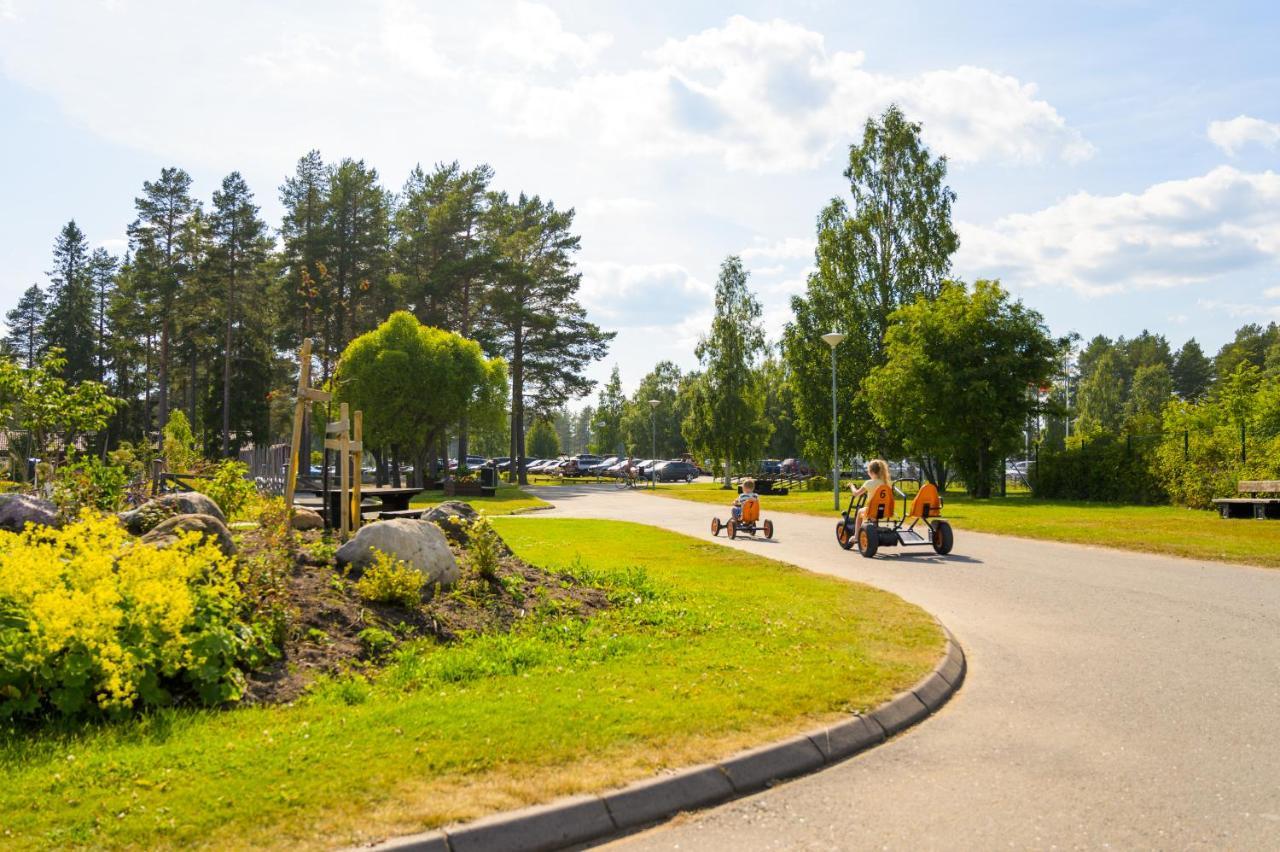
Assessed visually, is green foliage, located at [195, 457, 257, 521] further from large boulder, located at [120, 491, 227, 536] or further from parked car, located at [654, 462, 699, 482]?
parked car, located at [654, 462, 699, 482]

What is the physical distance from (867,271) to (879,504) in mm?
30829

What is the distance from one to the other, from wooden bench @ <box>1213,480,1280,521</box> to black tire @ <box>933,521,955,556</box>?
12.2 metres

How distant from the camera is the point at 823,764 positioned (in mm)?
4926

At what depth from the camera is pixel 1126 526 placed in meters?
20.1

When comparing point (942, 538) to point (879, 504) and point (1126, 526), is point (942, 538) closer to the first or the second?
point (879, 504)

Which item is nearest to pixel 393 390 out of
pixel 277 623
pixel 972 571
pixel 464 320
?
pixel 464 320

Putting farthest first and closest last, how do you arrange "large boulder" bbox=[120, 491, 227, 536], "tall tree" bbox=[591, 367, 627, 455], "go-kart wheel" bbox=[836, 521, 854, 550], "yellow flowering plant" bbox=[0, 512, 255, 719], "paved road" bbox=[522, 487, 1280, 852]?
"tall tree" bbox=[591, 367, 627, 455]
"go-kart wheel" bbox=[836, 521, 854, 550]
"large boulder" bbox=[120, 491, 227, 536]
"yellow flowering plant" bbox=[0, 512, 255, 719]
"paved road" bbox=[522, 487, 1280, 852]

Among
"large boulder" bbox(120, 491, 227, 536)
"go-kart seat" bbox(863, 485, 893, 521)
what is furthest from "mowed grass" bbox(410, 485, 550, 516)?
"large boulder" bbox(120, 491, 227, 536)

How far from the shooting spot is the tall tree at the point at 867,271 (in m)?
42.8

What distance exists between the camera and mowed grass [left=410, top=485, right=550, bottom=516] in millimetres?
30797

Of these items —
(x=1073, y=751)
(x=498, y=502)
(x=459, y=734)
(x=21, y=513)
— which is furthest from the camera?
(x=498, y=502)

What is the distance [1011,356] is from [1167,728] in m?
30.9

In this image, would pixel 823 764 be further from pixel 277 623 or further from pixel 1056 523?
pixel 1056 523

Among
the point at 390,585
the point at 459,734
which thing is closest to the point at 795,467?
the point at 390,585
